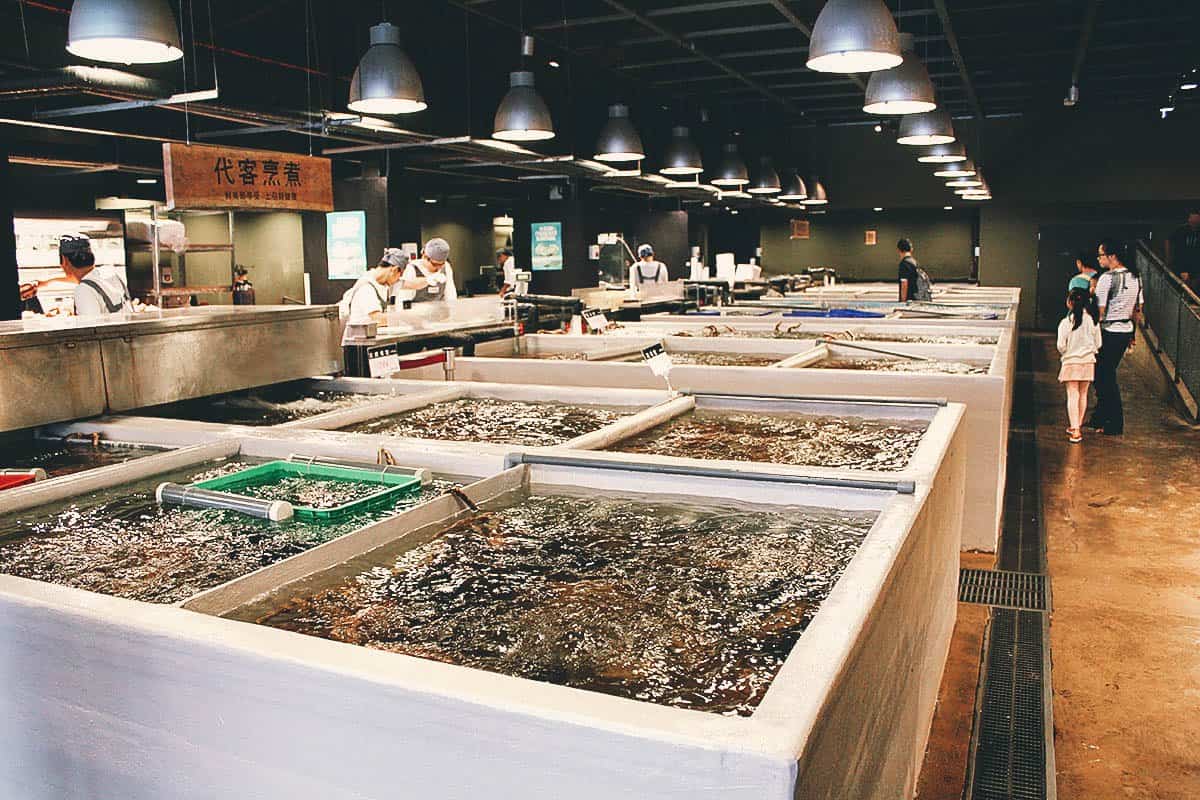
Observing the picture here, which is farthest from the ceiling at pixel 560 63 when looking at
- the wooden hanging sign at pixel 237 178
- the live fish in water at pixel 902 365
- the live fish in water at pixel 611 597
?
the live fish in water at pixel 611 597

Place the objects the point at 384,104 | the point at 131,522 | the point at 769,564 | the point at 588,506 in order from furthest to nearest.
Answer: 1. the point at 384,104
2. the point at 588,506
3. the point at 131,522
4. the point at 769,564

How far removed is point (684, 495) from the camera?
263cm

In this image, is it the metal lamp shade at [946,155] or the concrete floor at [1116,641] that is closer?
the concrete floor at [1116,641]

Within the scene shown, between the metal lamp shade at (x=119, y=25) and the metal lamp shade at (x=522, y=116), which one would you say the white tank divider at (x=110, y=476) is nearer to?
the metal lamp shade at (x=119, y=25)

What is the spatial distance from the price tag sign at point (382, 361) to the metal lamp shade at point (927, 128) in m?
3.99

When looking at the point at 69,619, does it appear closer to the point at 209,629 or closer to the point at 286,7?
the point at 209,629

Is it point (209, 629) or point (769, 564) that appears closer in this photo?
point (209, 629)

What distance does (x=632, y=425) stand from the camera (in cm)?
343

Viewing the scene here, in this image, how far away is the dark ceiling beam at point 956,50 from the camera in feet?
26.7

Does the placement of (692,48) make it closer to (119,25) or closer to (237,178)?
(237,178)

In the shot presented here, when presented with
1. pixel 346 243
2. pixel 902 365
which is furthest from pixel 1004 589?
pixel 346 243

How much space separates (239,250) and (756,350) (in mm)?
10355

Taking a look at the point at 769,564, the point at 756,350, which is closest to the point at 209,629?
the point at 769,564

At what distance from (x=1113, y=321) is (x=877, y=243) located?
13577mm
